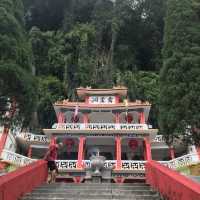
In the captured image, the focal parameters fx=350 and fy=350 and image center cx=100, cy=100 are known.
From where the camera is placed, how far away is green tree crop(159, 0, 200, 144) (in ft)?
33.7

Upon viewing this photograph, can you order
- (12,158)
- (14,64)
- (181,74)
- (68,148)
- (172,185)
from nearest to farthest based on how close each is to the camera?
(172,185), (14,64), (181,74), (12,158), (68,148)

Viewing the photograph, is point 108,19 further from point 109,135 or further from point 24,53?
point 24,53

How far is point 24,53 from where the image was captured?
29.9ft

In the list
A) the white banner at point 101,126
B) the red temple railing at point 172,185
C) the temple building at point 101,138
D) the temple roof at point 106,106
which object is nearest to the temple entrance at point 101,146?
the temple building at point 101,138

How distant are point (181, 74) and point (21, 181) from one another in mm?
5744

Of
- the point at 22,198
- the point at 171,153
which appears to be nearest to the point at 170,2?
the point at 22,198

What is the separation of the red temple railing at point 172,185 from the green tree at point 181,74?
1810 mm

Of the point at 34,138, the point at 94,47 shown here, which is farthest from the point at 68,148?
the point at 94,47

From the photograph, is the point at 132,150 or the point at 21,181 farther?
the point at 132,150

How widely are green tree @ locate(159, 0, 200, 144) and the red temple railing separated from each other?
181 centimetres

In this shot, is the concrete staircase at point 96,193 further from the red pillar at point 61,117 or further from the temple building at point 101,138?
the red pillar at point 61,117

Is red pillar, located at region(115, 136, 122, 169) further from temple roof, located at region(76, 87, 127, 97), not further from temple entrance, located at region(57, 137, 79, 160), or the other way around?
temple roof, located at region(76, 87, 127, 97)

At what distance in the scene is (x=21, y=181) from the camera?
775 centimetres

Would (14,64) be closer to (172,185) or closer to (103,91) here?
(172,185)
